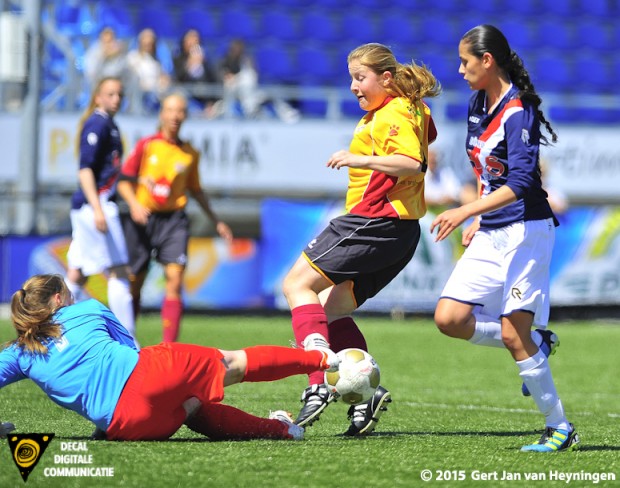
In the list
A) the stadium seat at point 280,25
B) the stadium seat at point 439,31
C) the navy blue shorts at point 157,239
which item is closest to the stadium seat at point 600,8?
the stadium seat at point 439,31

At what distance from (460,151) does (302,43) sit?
3809 millimetres

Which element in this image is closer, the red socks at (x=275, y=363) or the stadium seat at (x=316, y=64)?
the red socks at (x=275, y=363)

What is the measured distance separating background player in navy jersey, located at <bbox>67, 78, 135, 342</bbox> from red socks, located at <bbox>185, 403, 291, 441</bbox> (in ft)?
10.8

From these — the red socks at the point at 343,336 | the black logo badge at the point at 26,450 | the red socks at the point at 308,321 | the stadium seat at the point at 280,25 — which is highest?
the stadium seat at the point at 280,25

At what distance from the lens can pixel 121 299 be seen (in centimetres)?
812

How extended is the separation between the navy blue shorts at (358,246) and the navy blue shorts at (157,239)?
3.44 metres

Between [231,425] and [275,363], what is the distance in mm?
378

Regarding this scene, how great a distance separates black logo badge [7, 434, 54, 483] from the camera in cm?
409

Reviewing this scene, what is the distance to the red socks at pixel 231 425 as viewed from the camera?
4.87m

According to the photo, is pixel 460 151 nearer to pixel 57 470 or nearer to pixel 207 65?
pixel 207 65

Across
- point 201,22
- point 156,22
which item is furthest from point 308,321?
point 201,22

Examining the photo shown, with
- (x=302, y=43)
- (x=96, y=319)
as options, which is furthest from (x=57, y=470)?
(x=302, y=43)

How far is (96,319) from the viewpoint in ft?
15.7

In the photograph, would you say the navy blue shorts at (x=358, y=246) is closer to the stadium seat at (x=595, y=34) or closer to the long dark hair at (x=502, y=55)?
the long dark hair at (x=502, y=55)
